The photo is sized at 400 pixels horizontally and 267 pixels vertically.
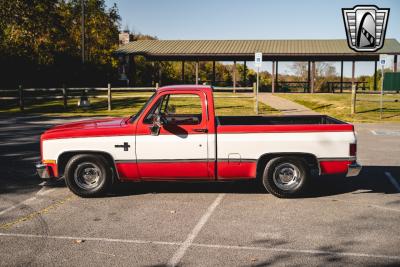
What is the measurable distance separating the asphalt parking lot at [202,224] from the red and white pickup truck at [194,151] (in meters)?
0.42

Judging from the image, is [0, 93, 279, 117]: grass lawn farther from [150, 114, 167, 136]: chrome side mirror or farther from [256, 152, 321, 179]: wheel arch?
[150, 114, 167, 136]: chrome side mirror

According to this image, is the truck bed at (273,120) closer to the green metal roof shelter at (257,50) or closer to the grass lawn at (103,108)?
the grass lawn at (103,108)

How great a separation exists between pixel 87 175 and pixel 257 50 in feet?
95.4

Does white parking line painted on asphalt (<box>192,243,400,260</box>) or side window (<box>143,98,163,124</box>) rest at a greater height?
side window (<box>143,98,163,124</box>)

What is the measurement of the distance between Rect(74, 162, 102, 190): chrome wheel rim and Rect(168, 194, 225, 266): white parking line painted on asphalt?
2.03 m

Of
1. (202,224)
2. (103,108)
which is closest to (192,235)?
(202,224)

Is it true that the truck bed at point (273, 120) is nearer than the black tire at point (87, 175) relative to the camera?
No

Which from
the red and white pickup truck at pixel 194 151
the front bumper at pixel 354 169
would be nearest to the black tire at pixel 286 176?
the red and white pickup truck at pixel 194 151

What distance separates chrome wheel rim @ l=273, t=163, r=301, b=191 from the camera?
743 centimetres

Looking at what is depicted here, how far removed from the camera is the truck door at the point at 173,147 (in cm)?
724

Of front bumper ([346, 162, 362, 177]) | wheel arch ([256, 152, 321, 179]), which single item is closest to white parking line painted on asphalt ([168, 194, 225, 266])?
wheel arch ([256, 152, 321, 179])

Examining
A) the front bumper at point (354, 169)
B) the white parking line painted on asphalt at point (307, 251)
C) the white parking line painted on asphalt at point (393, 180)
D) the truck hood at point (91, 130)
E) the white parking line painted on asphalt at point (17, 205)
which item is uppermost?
the truck hood at point (91, 130)

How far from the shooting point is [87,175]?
757 cm

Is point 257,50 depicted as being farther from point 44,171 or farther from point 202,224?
point 202,224
